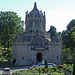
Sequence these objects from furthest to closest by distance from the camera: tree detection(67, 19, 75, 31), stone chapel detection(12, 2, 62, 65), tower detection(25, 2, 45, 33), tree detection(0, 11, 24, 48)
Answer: tree detection(67, 19, 75, 31), tree detection(0, 11, 24, 48), tower detection(25, 2, 45, 33), stone chapel detection(12, 2, 62, 65)

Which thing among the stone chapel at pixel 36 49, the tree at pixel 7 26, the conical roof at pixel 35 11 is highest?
the conical roof at pixel 35 11

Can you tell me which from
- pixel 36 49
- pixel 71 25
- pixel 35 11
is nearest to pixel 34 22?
pixel 35 11

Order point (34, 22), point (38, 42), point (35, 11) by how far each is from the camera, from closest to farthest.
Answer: point (38, 42), point (34, 22), point (35, 11)

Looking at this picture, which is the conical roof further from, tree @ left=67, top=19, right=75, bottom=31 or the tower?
tree @ left=67, top=19, right=75, bottom=31

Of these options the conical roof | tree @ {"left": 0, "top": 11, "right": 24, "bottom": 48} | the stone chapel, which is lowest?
the stone chapel

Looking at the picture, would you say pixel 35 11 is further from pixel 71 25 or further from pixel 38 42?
pixel 71 25

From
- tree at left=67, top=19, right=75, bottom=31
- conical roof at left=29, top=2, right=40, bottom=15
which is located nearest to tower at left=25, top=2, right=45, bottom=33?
conical roof at left=29, top=2, right=40, bottom=15

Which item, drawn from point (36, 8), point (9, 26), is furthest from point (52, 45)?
point (9, 26)

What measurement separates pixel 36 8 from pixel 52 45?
554 inches

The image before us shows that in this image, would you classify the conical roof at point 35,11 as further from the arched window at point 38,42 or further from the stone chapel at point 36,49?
the arched window at point 38,42

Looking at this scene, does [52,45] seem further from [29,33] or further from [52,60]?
[29,33]

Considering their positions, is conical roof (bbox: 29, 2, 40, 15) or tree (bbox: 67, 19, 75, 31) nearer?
conical roof (bbox: 29, 2, 40, 15)

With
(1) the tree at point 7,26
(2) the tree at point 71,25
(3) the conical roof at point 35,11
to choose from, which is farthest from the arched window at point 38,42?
(2) the tree at point 71,25

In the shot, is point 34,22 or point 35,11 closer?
point 34,22
